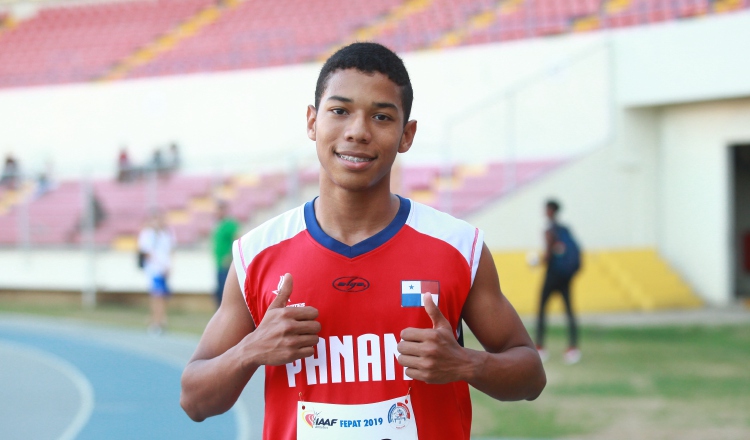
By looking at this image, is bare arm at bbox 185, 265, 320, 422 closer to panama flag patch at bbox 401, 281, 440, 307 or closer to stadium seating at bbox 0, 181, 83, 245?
panama flag patch at bbox 401, 281, 440, 307

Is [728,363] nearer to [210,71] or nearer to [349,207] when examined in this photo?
[349,207]

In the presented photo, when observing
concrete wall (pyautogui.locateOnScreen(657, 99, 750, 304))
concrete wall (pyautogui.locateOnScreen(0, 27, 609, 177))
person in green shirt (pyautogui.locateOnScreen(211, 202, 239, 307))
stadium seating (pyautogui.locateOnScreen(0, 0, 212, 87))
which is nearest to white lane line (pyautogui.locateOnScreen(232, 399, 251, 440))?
person in green shirt (pyautogui.locateOnScreen(211, 202, 239, 307))

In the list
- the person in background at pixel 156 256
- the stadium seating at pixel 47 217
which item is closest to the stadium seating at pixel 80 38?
the stadium seating at pixel 47 217

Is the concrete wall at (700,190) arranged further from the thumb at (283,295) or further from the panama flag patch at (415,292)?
the thumb at (283,295)

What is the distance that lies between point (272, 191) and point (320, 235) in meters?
13.9

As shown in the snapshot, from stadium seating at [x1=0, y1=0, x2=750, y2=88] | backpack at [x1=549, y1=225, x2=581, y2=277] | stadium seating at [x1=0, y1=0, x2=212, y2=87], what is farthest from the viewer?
stadium seating at [x1=0, y1=0, x2=212, y2=87]

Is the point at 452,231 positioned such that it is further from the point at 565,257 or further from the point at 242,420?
the point at 565,257

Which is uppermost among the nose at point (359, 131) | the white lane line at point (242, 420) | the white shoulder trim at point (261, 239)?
the nose at point (359, 131)

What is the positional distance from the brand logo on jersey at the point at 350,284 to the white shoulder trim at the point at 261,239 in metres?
0.20

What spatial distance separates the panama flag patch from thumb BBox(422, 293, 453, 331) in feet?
0.25

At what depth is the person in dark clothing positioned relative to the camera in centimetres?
1038

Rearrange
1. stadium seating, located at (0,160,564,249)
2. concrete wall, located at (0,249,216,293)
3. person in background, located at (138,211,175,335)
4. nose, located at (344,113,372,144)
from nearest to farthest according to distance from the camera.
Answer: nose, located at (344,113,372,144) → person in background, located at (138,211,175,335) → stadium seating, located at (0,160,564,249) → concrete wall, located at (0,249,216,293)

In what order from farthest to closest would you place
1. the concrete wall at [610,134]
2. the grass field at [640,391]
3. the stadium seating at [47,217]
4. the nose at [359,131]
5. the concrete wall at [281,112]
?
1. the stadium seating at [47,217]
2. the concrete wall at [281,112]
3. the concrete wall at [610,134]
4. the grass field at [640,391]
5. the nose at [359,131]

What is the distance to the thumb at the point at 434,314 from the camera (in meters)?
2.34
